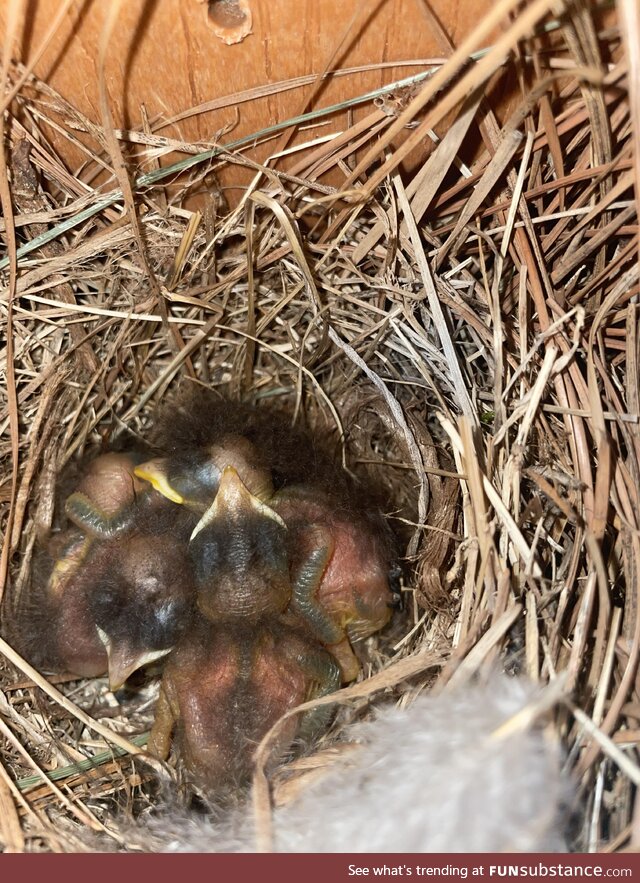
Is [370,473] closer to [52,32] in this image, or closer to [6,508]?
[6,508]

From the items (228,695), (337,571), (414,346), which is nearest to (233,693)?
(228,695)

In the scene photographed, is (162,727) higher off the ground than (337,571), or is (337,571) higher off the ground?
(337,571)

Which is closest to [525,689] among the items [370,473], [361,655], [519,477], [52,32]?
[519,477]

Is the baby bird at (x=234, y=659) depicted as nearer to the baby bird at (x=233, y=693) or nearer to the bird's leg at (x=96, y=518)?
the baby bird at (x=233, y=693)

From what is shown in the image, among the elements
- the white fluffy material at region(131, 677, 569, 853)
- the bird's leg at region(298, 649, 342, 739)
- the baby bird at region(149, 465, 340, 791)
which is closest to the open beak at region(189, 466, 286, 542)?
the baby bird at region(149, 465, 340, 791)

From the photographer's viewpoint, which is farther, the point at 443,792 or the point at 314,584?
the point at 314,584

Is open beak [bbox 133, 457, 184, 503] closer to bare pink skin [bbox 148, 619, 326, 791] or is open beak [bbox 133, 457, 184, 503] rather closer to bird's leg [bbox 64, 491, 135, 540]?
bird's leg [bbox 64, 491, 135, 540]

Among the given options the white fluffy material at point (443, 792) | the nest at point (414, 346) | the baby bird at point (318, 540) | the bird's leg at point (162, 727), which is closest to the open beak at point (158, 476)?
the baby bird at point (318, 540)

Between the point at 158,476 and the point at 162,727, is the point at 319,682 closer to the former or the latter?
the point at 162,727
